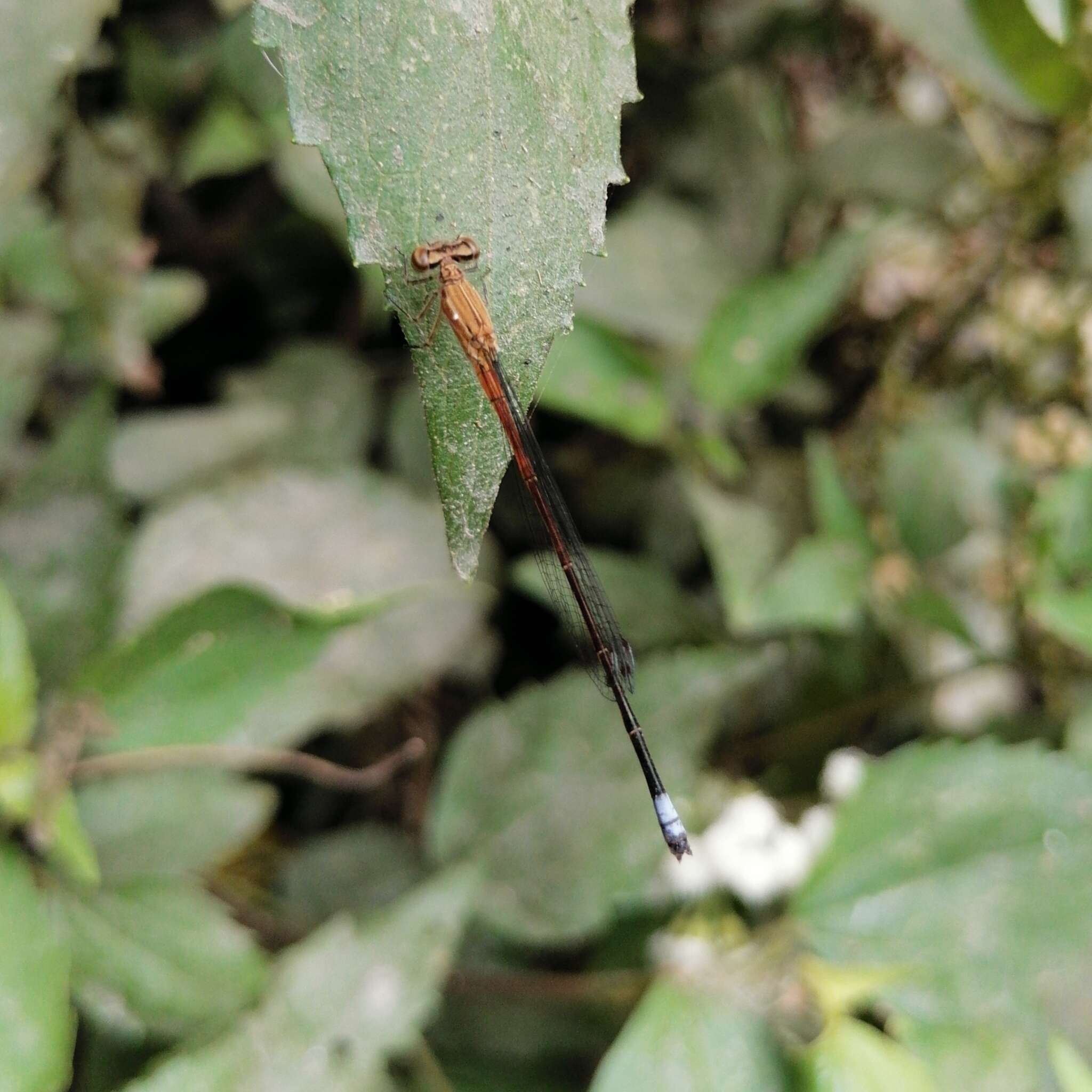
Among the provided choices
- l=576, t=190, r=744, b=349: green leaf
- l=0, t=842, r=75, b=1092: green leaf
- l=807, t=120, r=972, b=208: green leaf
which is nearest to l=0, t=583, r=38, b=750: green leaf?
l=0, t=842, r=75, b=1092: green leaf

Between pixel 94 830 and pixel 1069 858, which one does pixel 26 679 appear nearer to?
pixel 94 830

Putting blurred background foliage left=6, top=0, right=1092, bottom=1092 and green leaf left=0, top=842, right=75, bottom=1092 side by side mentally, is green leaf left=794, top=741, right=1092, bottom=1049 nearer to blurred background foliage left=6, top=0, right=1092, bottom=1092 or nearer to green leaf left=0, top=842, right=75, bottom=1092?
blurred background foliage left=6, top=0, right=1092, bottom=1092

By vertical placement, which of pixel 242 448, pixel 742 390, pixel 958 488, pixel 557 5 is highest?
pixel 557 5

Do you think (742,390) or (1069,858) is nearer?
(1069,858)

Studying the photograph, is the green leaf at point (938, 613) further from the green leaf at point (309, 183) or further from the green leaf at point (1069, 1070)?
the green leaf at point (309, 183)

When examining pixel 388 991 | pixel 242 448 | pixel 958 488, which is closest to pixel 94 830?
pixel 388 991

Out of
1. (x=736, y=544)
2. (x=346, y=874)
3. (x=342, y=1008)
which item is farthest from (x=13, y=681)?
(x=736, y=544)

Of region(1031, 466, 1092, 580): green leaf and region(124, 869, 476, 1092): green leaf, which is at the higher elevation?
region(124, 869, 476, 1092): green leaf
